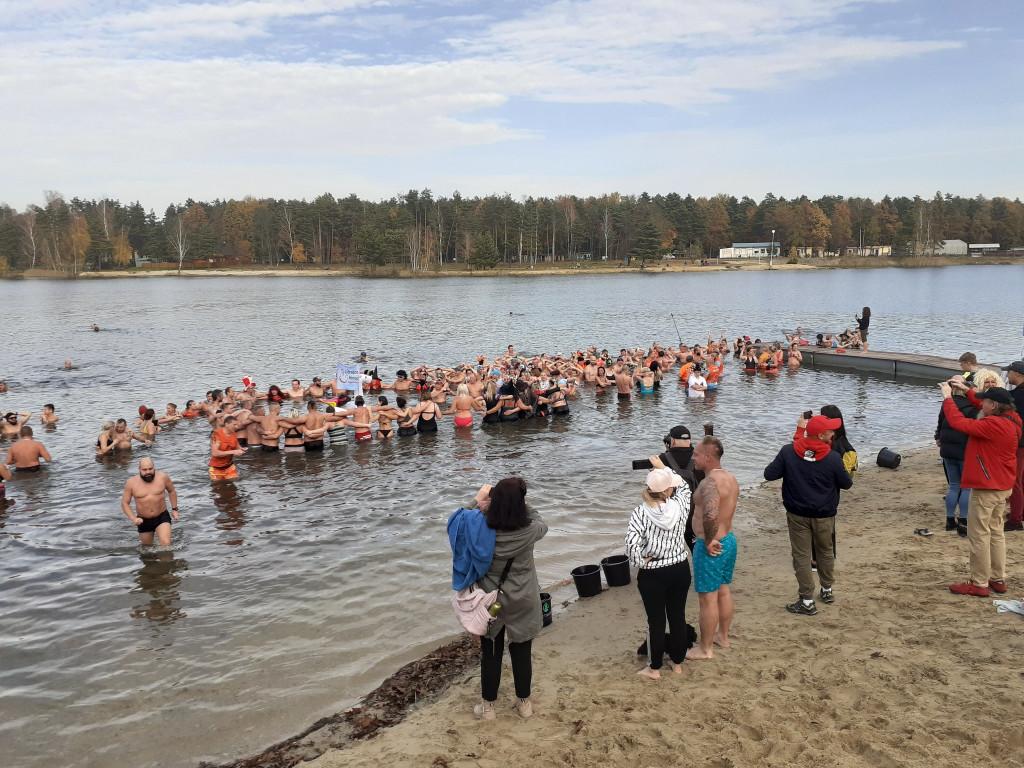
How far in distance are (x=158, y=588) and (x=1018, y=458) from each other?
10.2 meters

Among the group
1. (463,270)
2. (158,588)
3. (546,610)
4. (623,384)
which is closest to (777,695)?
(546,610)

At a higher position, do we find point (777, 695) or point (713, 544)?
point (713, 544)

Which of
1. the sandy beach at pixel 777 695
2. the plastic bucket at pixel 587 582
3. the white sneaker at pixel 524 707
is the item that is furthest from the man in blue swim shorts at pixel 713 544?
the plastic bucket at pixel 587 582

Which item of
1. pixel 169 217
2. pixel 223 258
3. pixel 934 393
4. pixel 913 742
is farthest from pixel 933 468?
pixel 169 217

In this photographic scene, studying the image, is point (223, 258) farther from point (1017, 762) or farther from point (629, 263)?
point (1017, 762)

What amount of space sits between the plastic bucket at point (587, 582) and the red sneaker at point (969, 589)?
337 centimetres

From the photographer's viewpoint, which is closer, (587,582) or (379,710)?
(379,710)

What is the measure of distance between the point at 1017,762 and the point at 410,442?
1318cm

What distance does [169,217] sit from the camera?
138125 millimetres

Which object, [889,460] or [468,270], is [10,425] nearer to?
[889,460]

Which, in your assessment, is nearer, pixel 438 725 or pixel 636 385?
pixel 438 725

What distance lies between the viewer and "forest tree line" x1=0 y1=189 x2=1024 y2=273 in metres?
112

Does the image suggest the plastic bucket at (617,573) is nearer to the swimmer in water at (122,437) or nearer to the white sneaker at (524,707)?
the white sneaker at (524,707)

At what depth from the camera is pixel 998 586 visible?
621cm
